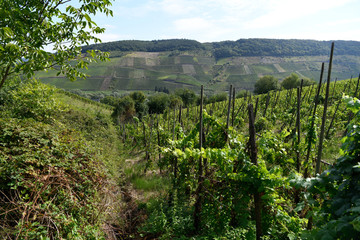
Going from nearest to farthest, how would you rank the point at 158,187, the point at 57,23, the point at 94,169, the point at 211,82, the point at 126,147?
the point at 57,23, the point at 94,169, the point at 158,187, the point at 126,147, the point at 211,82

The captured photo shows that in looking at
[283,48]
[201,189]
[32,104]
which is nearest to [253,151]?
[201,189]

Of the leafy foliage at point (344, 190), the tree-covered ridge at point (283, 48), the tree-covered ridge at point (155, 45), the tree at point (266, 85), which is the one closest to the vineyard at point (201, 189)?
the leafy foliage at point (344, 190)

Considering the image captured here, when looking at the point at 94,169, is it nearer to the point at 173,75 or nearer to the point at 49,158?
the point at 49,158

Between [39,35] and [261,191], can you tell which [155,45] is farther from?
[261,191]

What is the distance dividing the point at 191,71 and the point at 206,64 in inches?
669

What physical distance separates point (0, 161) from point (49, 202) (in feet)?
3.82

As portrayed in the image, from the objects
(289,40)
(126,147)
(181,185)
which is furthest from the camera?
A: (289,40)

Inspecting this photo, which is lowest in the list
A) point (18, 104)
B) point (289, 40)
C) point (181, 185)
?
point (181, 185)

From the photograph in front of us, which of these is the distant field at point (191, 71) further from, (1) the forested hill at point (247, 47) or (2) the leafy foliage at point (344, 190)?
(2) the leafy foliage at point (344, 190)

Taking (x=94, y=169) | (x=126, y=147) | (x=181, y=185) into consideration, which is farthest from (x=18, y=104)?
(x=126, y=147)

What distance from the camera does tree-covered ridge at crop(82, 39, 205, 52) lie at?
142750 mm

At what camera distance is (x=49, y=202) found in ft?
11.3

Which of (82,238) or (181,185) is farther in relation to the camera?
(181,185)

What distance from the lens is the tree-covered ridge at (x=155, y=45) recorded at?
468 ft
